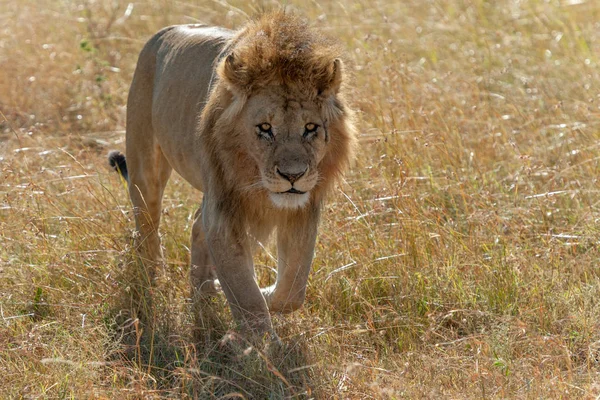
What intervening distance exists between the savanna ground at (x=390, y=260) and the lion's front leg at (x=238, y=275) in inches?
5.5

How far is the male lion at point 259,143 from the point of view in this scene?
150 inches

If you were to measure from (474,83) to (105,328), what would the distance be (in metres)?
3.74

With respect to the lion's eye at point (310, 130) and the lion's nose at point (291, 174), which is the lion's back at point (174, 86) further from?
the lion's nose at point (291, 174)

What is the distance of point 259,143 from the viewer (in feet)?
12.5

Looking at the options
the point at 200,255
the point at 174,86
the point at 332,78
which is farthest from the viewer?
the point at 200,255

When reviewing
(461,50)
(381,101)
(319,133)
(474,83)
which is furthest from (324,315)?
(461,50)

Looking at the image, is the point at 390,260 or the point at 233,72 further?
the point at 390,260

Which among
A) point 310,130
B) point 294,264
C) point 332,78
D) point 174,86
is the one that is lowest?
point 294,264

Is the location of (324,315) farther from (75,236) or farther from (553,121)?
(553,121)

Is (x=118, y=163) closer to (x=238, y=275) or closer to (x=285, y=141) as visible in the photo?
(x=238, y=275)

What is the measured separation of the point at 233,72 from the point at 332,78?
42cm

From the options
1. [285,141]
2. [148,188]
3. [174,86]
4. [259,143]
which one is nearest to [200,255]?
[148,188]

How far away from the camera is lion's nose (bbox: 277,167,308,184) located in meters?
3.67

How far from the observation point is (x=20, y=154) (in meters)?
6.48
